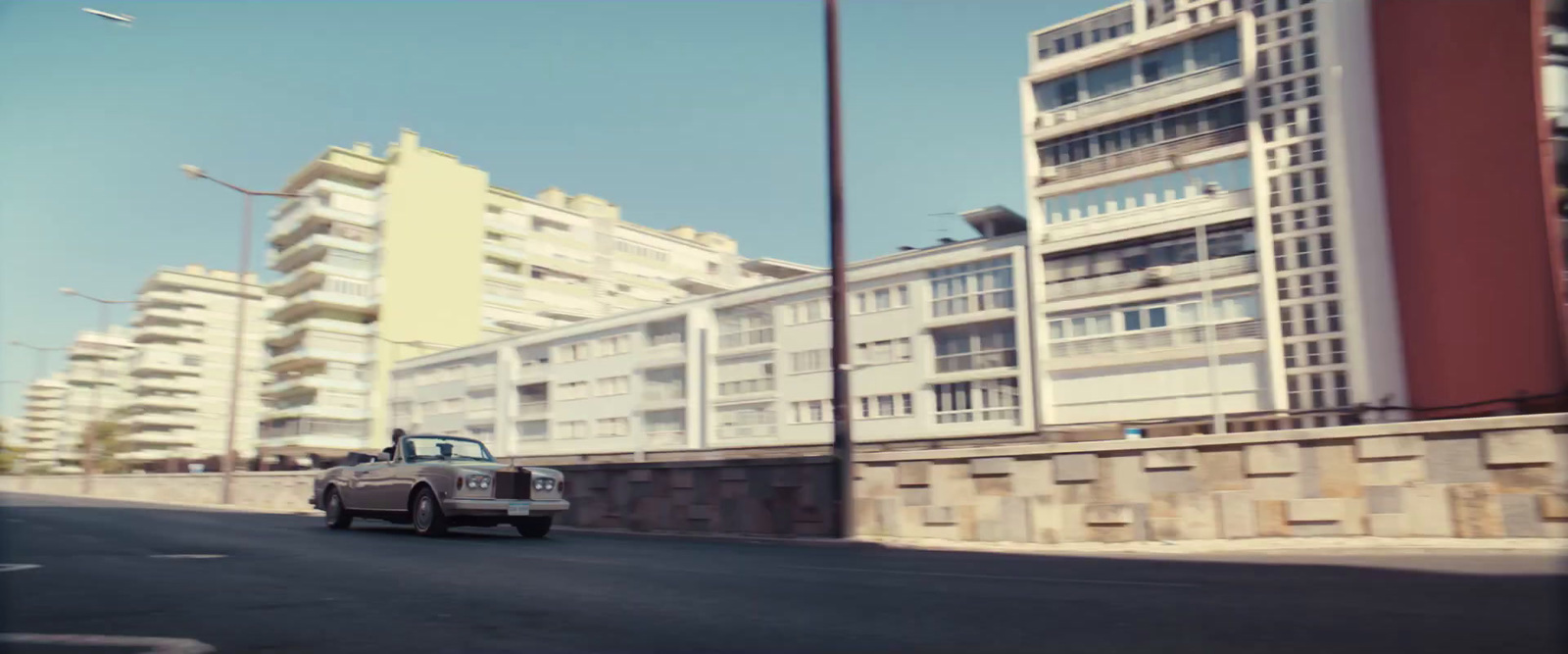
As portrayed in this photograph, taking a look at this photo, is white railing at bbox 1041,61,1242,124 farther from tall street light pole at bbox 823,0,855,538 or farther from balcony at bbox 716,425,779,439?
tall street light pole at bbox 823,0,855,538

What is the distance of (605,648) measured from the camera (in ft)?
13.9

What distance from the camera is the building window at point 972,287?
4809 cm

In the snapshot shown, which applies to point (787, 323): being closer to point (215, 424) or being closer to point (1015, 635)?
point (1015, 635)

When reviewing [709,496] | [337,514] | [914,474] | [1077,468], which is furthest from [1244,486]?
[337,514]

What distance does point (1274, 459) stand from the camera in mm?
11070

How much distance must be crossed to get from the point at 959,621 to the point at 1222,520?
7533 mm

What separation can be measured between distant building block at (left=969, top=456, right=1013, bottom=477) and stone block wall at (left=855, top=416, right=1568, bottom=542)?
1cm

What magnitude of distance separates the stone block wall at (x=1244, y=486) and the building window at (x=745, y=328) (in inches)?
1674

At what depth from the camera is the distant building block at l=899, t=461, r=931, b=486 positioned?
534 inches

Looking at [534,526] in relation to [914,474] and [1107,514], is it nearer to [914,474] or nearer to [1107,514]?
[914,474]

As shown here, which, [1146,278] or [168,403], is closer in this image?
[1146,278]

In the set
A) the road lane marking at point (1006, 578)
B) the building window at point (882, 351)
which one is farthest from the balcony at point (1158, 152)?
the road lane marking at point (1006, 578)

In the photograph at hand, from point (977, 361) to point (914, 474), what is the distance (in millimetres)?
35144

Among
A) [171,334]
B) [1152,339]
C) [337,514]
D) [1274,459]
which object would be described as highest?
[171,334]
